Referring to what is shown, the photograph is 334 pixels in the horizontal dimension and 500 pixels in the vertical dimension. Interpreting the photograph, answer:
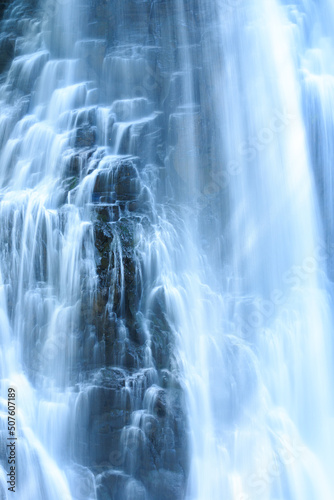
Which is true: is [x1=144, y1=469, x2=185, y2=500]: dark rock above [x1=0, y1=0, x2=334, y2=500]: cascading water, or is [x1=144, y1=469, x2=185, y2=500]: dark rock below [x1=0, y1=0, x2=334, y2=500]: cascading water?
below

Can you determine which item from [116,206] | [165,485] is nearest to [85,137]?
[116,206]

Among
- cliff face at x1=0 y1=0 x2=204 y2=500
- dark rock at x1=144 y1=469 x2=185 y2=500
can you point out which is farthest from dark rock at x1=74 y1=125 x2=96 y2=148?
dark rock at x1=144 y1=469 x2=185 y2=500

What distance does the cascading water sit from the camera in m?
9.33

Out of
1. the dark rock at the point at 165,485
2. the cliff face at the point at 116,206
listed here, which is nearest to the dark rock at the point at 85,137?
the cliff face at the point at 116,206

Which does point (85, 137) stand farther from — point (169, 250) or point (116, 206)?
point (169, 250)

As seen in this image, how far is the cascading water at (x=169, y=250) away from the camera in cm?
933

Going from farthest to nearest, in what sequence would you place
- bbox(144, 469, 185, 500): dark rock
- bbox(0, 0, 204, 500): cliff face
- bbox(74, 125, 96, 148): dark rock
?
1. bbox(74, 125, 96, 148): dark rock
2. bbox(0, 0, 204, 500): cliff face
3. bbox(144, 469, 185, 500): dark rock

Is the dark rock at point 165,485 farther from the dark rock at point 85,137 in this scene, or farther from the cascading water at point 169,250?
the dark rock at point 85,137

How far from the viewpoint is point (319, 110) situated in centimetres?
1266

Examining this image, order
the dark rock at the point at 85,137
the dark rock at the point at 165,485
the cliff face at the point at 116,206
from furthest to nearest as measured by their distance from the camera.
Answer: the dark rock at the point at 85,137, the cliff face at the point at 116,206, the dark rock at the point at 165,485

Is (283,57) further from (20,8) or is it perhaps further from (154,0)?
(20,8)

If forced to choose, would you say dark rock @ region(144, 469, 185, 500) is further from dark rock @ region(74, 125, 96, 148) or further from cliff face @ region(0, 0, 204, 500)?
dark rock @ region(74, 125, 96, 148)

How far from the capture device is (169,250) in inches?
436

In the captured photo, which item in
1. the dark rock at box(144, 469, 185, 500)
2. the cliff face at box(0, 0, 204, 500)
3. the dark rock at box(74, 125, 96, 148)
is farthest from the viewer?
the dark rock at box(74, 125, 96, 148)
